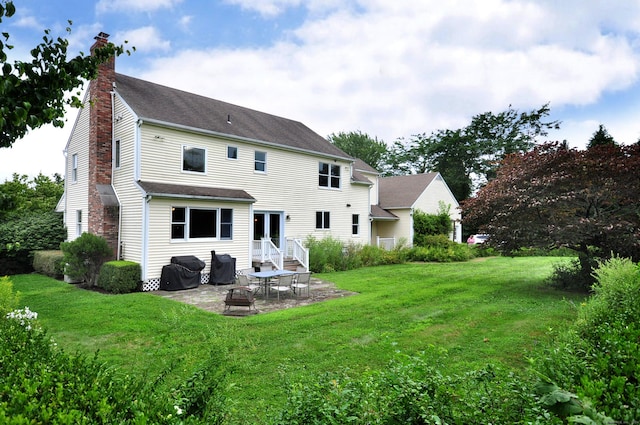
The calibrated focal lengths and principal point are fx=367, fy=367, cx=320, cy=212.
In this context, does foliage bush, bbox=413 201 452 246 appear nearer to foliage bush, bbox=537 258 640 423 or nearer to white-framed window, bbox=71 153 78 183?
white-framed window, bbox=71 153 78 183

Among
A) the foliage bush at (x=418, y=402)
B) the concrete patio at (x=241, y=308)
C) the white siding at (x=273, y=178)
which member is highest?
the white siding at (x=273, y=178)

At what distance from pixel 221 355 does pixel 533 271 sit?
1756cm

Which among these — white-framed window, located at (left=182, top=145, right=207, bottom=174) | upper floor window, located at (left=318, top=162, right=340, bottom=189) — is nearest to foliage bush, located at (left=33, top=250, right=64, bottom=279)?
white-framed window, located at (left=182, top=145, right=207, bottom=174)

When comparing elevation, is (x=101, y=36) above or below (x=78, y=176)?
above

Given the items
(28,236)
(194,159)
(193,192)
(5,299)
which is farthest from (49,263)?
(5,299)

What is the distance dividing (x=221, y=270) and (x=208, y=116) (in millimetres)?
7650

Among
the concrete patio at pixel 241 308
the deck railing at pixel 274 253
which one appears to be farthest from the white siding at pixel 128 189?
the deck railing at pixel 274 253

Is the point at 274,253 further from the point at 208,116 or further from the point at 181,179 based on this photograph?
the point at 208,116

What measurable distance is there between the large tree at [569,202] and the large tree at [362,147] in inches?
1754

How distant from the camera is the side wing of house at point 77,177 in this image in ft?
55.8

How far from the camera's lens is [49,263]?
53.3ft

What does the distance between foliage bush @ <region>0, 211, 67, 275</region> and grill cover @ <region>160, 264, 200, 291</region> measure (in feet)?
29.1

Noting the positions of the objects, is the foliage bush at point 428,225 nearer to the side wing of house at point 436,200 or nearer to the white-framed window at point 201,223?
the side wing of house at point 436,200

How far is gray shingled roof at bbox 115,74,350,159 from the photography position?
1543cm
